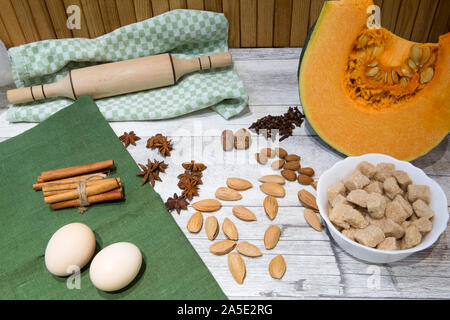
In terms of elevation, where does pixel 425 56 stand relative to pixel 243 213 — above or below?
above

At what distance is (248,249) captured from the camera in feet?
2.76

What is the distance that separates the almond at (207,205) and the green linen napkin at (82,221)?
0.07 meters

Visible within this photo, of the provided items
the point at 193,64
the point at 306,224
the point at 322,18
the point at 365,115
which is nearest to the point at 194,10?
the point at 193,64

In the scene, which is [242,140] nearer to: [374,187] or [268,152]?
[268,152]

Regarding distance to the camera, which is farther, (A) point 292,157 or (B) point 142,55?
(B) point 142,55

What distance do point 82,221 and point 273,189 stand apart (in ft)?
1.55

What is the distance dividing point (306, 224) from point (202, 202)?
0.26 meters

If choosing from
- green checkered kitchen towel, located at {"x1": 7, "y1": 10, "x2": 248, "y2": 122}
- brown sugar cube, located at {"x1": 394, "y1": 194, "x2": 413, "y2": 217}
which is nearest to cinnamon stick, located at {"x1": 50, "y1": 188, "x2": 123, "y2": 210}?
green checkered kitchen towel, located at {"x1": 7, "y1": 10, "x2": 248, "y2": 122}

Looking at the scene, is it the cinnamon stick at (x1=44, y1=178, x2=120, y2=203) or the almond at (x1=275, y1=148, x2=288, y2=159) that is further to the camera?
the almond at (x1=275, y1=148, x2=288, y2=159)

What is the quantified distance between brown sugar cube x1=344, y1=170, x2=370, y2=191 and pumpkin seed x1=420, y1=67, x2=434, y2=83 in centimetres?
30

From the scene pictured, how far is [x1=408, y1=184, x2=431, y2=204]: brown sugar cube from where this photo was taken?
0.81 m

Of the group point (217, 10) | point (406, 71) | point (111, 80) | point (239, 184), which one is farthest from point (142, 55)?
point (406, 71)

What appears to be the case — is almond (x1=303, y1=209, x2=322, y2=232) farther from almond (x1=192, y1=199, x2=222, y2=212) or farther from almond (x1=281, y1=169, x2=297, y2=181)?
almond (x1=192, y1=199, x2=222, y2=212)

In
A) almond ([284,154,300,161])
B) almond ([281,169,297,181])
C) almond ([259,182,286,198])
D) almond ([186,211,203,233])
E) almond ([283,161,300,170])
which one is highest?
almond ([284,154,300,161])
